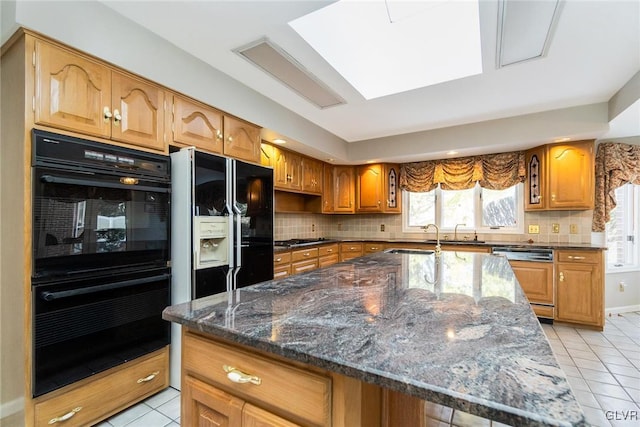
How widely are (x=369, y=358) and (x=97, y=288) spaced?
1.74 meters

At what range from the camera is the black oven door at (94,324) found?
1.53m

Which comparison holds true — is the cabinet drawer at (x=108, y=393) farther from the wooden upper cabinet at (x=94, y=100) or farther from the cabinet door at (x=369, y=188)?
the cabinet door at (x=369, y=188)

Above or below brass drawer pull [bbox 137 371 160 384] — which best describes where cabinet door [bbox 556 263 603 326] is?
above

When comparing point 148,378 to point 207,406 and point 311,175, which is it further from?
point 311,175

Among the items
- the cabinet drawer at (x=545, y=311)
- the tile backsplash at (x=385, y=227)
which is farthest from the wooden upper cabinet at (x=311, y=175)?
the cabinet drawer at (x=545, y=311)

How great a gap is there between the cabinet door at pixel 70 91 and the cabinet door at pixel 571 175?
4510 millimetres

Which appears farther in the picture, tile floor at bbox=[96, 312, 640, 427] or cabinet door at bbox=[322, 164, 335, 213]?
cabinet door at bbox=[322, 164, 335, 213]

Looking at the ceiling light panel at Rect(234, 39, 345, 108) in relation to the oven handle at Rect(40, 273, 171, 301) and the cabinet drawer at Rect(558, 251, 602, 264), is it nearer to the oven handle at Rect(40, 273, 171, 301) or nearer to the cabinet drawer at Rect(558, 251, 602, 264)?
the oven handle at Rect(40, 273, 171, 301)

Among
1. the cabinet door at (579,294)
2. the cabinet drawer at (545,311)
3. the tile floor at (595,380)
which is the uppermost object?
the cabinet door at (579,294)

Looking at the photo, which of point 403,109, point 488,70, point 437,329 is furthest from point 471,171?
point 437,329

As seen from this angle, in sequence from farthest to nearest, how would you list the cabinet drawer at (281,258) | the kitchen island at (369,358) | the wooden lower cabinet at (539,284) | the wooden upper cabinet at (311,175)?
the wooden upper cabinet at (311,175) < the wooden lower cabinet at (539,284) < the cabinet drawer at (281,258) < the kitchen island at (369,358)

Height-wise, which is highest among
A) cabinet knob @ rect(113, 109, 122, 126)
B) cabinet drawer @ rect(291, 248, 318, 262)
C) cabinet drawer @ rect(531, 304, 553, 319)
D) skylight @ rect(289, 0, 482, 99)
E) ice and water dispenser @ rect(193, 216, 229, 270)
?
skylight @ rect(289, 0, 482, 99)

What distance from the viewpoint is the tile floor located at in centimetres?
181

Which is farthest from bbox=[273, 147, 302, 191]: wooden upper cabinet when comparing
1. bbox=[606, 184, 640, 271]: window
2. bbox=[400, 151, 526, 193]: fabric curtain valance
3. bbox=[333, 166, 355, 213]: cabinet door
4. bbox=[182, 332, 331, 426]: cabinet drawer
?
bbox=[606, 184, 640, 271]: window
